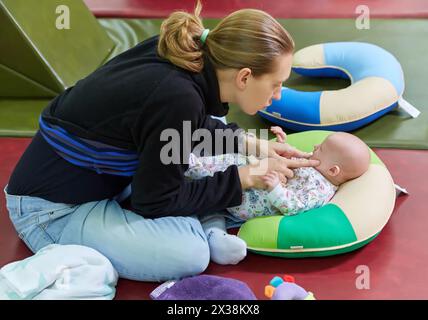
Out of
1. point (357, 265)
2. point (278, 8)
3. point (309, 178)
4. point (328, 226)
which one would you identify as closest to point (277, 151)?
point (309, 178)

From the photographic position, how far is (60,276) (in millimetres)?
1332

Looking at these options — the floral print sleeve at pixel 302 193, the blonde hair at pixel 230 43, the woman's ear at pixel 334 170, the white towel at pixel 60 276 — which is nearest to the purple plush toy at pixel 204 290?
the white towel at pixel 60 276

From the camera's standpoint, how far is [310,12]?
271 centimetres

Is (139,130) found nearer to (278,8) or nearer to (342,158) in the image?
(342,158)

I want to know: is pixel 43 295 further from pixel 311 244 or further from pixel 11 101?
pixel 11 101

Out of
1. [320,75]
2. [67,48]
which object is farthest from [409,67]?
[67,48]

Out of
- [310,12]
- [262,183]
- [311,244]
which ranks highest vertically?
[310,12]

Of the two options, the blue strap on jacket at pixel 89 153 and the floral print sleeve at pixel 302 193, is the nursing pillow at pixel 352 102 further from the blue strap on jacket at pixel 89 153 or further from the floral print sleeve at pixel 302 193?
the blue strap on jacket at pixel 89 153

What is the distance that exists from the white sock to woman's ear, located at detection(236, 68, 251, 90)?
40cm

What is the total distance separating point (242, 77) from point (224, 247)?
450 millimetres

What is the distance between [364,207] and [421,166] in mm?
423

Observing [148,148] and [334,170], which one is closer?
[148,148]

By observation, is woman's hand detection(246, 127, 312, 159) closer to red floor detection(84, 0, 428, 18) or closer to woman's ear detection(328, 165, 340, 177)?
woman's ear detection(328, 165, 340, 177)

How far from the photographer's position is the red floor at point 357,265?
1.41 m
